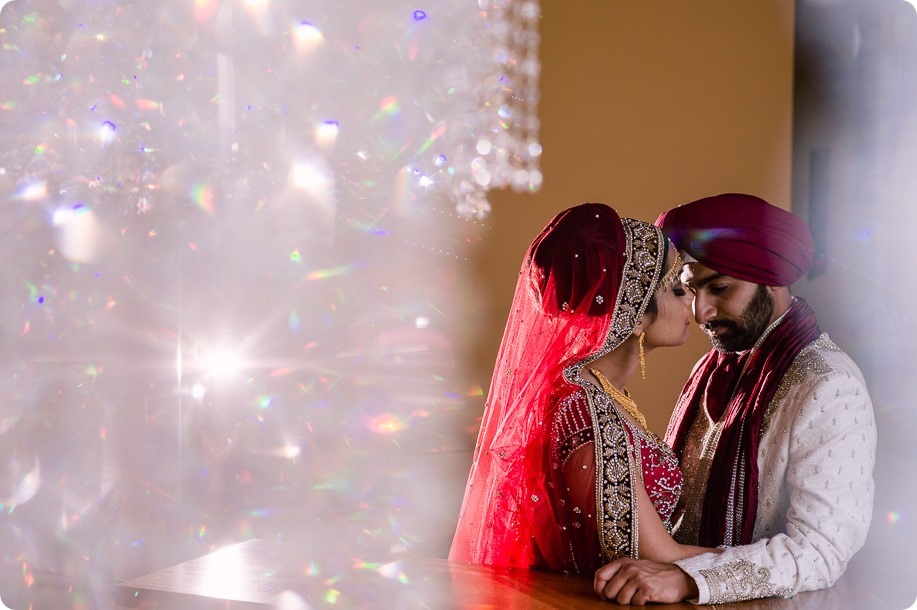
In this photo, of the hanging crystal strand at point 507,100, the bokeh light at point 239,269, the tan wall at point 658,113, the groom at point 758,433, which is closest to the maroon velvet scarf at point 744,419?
the groom at point 758,433

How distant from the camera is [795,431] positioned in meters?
1.66

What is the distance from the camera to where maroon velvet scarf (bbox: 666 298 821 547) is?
5.81 feet

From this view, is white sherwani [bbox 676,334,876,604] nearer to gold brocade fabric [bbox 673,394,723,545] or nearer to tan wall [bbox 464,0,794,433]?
gold brocade fabric [bbox 673,394,723,545]

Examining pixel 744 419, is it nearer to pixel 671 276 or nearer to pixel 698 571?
pixel 671 276

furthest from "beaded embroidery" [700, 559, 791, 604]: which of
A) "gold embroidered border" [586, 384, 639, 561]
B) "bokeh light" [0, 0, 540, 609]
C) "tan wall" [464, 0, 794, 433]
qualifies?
"tan wall" [464, 0, 794, 433]

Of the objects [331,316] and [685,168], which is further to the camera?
[331,316]


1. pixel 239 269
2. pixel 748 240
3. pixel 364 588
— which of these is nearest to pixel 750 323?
pixel 748 240

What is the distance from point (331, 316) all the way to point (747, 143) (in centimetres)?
206

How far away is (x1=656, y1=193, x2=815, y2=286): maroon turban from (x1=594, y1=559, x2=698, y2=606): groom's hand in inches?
30.7

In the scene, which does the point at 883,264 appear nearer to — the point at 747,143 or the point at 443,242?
the point at 747,143

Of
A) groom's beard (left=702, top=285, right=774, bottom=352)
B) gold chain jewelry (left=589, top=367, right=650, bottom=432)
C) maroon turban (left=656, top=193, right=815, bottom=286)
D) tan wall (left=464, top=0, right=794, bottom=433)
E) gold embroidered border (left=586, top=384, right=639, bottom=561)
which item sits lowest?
gold embroidered border (left=586, top=384, right=639, bottom=561)

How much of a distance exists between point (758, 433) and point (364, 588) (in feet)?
2.84

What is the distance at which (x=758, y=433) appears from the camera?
1.78 metres

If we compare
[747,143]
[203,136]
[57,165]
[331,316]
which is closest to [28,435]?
[57,165]
